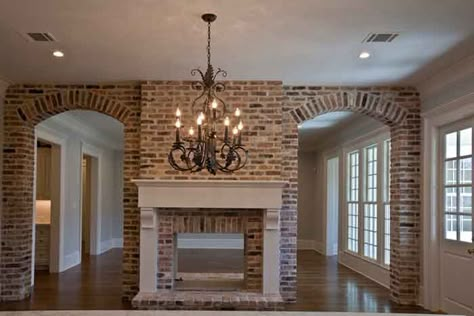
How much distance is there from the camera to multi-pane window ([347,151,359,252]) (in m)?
9.42

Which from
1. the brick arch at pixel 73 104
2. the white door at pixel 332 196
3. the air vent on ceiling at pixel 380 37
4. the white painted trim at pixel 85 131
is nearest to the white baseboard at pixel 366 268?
the white door at pixel 332 196

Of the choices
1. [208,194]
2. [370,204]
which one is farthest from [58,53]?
[370,204]

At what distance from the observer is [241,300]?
5797 millimetres

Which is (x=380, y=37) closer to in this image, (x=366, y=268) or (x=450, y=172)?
(x=450, y=172)

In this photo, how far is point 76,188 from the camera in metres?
9.66

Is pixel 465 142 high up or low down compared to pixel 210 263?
up

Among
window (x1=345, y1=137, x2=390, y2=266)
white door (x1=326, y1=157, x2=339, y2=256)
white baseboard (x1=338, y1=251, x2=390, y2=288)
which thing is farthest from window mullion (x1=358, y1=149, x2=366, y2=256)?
white door (x1=326, y1=157, x2=339, y2=256)

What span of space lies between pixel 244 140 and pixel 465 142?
8.03 feet

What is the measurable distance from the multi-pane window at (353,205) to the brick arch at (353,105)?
10.3 feet

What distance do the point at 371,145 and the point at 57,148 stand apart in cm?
534

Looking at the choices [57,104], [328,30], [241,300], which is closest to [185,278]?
[241,300]

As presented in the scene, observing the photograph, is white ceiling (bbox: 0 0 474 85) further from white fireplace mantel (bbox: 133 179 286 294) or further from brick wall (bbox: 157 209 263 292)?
brick wall (bbox: 157 209 263 292)

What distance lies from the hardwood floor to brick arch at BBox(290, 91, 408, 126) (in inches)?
90.0

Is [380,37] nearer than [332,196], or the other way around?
[380,37]
